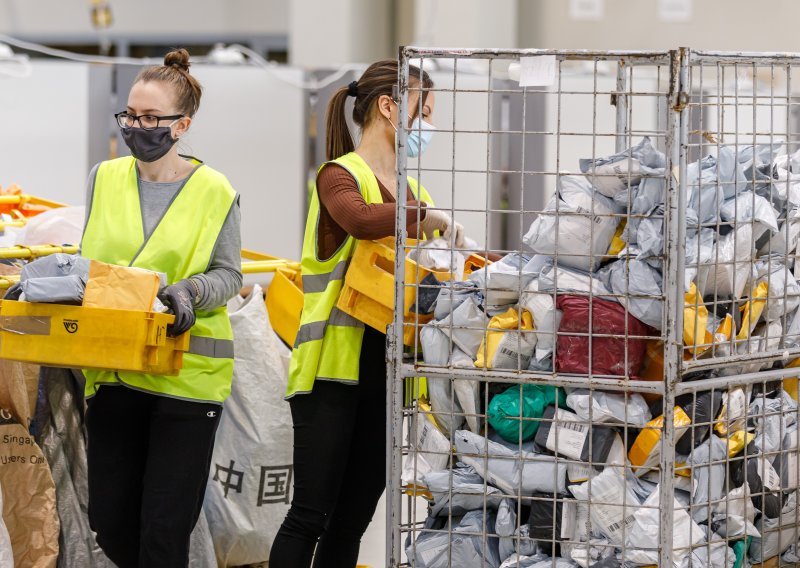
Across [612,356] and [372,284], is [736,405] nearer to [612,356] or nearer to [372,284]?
[612,356]

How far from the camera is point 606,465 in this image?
6.72ft

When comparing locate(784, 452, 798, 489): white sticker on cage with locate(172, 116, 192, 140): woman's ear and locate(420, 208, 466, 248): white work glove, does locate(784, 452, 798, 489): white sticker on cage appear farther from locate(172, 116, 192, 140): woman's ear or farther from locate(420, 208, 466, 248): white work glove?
locate(172, 116, 192, 140): woman's ear

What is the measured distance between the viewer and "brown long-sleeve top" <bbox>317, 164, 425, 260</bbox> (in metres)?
2.23

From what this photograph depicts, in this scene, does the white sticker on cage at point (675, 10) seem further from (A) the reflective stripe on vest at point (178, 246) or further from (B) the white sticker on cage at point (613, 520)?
(B) the white sticker on cage at point (613, 520)

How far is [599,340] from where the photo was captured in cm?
206

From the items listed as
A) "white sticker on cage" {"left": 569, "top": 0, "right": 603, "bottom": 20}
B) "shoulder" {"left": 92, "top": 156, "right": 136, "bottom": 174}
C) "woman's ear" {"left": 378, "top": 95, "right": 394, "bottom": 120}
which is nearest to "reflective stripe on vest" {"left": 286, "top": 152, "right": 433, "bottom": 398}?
"woman's ear" {"left": 378, "top": 95, "right": 394, "bottom": 120}

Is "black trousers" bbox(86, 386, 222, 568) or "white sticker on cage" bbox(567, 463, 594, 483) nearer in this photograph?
"white sticker on cage" bbox(567, 463, 594, 483)

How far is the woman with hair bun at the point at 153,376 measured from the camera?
225 centimetres

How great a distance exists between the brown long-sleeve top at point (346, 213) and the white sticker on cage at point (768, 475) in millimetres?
827

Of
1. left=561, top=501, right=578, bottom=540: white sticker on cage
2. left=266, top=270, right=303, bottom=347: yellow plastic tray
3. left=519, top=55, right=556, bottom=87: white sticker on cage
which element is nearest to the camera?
left=519, top=55, right=556, bottom=87: white sticker on cage

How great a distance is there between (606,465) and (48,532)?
1.40 m

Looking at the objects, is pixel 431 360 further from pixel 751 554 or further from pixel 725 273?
pixel 751 554

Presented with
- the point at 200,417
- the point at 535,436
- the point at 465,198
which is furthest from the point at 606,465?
the point at 465,198

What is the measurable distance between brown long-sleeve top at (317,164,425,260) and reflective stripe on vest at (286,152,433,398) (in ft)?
0.05
